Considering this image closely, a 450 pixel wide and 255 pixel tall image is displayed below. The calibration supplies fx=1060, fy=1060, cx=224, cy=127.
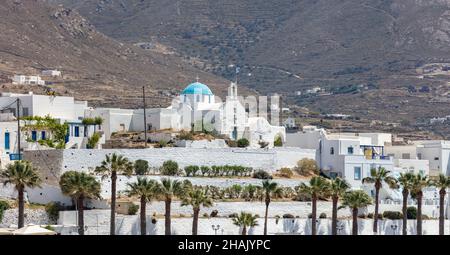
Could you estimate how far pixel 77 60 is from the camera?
17350 cm

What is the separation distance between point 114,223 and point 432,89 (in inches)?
5458

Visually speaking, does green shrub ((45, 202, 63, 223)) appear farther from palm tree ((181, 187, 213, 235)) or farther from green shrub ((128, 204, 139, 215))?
palm tree ((181, 187, 213, 235))

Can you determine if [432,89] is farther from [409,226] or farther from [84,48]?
[409,226]

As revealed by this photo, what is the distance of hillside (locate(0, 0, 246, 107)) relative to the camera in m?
150

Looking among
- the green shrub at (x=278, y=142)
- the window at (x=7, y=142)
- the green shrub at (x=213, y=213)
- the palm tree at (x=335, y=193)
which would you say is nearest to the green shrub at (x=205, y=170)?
the green shrub at (x=213, y=213)

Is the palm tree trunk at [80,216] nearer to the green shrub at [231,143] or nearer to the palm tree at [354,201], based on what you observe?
the palm tree at [354,201]

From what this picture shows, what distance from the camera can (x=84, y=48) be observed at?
602 ft

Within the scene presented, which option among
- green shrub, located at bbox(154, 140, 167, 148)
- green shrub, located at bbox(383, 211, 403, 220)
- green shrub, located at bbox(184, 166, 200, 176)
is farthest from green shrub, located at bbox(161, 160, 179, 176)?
green shrub, located at bbox(383, 211, 403, 220)

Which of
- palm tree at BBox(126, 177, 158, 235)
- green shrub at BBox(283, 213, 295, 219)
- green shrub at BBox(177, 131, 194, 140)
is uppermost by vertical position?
green shrub at BBox(177, 131, 194, 140)

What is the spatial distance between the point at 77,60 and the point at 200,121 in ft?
294

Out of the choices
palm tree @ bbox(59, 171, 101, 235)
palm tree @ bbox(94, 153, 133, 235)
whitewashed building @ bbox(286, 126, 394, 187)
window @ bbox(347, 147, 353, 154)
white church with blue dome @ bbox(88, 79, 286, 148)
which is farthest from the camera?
white church with blue dome @ bbox(88, 79, 286, 148)

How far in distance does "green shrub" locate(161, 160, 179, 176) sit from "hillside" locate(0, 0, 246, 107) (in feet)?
212

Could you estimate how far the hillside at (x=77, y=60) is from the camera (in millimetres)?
150375

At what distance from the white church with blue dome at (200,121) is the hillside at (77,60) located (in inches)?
1945
